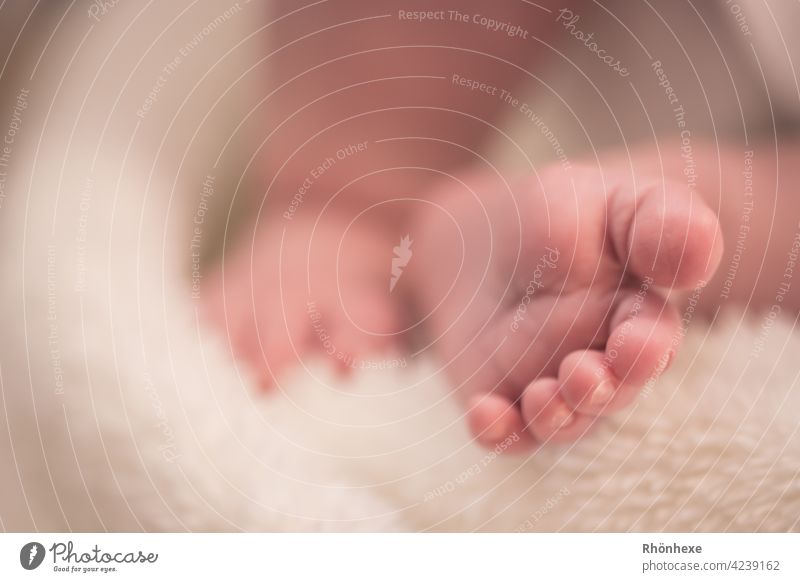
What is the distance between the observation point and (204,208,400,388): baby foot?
0.49 m

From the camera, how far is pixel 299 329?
50 centimetres

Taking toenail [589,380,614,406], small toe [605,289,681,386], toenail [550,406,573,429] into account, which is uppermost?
small toe [605,289,681,386]

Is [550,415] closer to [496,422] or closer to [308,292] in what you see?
[496,422]

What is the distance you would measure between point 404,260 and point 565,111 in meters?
0.16

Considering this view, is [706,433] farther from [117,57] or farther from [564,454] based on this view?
[117,57]

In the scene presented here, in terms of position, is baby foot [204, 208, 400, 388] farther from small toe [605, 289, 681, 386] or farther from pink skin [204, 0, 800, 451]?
small toe [605, 289, 681, 386]

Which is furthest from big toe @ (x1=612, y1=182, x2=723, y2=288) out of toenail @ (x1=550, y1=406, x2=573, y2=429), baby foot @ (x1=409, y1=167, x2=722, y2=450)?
toenail @ (x1=550, y1=406, x2=573, y2=429)

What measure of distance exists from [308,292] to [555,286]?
0.18 metres

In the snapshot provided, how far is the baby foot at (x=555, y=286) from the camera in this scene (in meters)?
0.46

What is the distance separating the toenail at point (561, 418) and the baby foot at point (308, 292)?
13 centimetres

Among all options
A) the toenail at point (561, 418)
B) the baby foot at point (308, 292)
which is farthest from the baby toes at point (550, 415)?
the baby foot at point (308, 292)

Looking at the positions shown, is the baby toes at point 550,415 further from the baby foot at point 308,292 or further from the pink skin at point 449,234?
the baby foot at point 308,292

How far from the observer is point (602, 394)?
46cm

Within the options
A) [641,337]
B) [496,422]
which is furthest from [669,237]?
[496,422]
